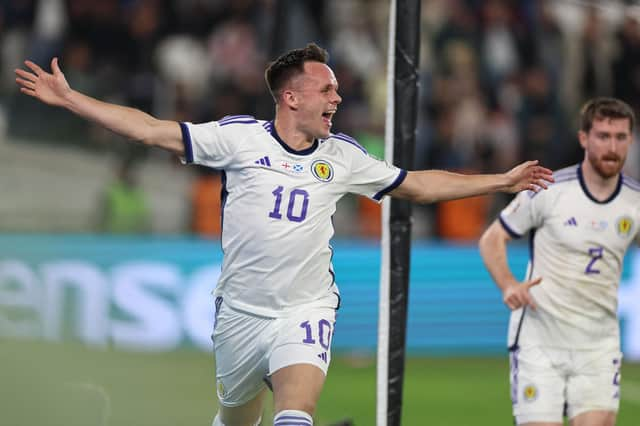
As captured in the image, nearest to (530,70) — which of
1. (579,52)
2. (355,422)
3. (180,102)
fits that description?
(579,52)

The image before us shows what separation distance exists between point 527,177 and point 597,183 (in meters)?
1.12

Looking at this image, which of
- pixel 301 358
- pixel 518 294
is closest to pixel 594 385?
pixel 518 294

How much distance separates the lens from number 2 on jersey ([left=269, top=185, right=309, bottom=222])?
7031 millimetres

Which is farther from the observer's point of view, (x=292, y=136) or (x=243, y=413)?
(x=243, y=413)

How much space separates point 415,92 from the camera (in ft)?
26.3

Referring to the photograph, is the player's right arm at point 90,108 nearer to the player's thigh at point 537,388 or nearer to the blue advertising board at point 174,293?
the player's thigh at point 537,388

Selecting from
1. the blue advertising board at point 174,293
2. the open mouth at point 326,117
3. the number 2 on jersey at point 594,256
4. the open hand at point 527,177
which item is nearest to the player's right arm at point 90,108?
the open mouth at point 326,117

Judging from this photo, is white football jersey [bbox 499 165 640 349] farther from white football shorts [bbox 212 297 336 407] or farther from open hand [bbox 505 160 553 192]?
white football shorts [bbox 212 297 336 407]

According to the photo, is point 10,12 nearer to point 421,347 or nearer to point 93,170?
point 93,170

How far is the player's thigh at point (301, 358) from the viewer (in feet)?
22.1

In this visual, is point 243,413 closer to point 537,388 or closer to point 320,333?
point 320,333

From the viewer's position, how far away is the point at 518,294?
781 centimetres

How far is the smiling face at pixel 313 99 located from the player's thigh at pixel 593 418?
2394mm

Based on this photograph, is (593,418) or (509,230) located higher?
(509,230)
